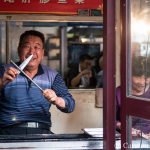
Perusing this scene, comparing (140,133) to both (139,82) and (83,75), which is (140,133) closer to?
(139,82)

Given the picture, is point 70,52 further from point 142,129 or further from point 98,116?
point 142,129

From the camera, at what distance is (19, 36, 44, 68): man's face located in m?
3.05

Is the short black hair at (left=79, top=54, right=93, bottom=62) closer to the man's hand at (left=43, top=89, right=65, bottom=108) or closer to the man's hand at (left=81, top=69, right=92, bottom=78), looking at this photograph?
the man's hand at (left=81, top=69, right=92, bottom=78)

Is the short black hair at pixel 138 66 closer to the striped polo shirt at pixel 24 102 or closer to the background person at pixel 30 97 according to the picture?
the background person at pixel 30 97

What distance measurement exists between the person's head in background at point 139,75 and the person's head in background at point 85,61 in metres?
4.18

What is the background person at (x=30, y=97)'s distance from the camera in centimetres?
290

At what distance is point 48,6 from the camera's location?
4480mm

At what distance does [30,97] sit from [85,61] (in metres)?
3.37

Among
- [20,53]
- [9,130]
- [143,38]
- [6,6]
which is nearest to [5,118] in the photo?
[9,130]

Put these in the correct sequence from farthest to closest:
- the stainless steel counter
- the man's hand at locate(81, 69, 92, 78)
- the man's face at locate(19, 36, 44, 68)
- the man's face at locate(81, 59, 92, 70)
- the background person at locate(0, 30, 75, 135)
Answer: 1. the man's face at locate(81, 59, 92, 70)
2. the man's hand at locate(81, 69, 92, 78)
3. the man's face at locate(19, 36, 44, 68)
4. the background person at locate(0, 30, 75, 135)
5. the stainless steel counter

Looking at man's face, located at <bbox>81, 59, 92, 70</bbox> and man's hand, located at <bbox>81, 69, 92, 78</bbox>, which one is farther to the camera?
man's face, located at <bbox>81, 59, 92, 70</bbox>

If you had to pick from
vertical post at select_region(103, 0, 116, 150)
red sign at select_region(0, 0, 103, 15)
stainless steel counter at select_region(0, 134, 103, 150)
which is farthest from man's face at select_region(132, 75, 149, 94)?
red sign at select_region(0, 0, 103, 15)

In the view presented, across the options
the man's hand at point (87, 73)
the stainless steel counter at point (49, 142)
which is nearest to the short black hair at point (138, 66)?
the stainless steel counter at point (49, 142)

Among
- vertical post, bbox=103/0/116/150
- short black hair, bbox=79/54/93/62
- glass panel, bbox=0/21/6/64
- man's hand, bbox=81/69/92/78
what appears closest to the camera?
vertical post, bbox=103/0/116/150
